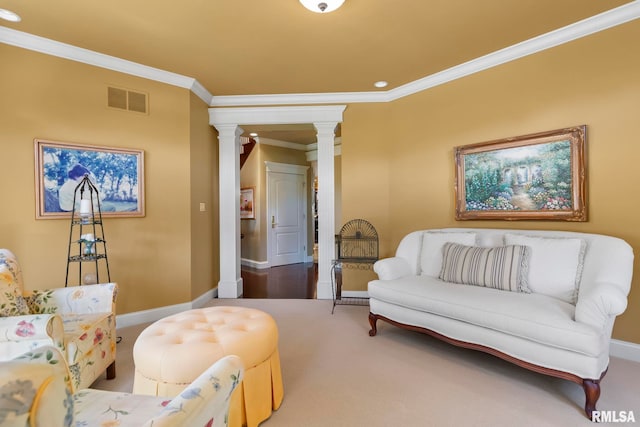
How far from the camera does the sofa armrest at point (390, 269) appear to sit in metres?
2.98

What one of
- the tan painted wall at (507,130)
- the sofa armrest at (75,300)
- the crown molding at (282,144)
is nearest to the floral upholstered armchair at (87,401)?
the sofa armrest at (75,300)

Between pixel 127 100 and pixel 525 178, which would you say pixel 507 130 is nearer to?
pixel 525 178

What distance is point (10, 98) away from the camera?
8.81ft

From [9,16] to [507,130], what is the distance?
14.7ft

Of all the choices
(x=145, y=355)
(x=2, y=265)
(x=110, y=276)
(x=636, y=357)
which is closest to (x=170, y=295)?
(x=110, y=276)

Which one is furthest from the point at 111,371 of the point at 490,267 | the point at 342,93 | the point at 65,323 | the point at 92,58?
the point at 342,93

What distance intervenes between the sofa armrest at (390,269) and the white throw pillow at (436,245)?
0.21 metres

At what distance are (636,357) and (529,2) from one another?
2.87m

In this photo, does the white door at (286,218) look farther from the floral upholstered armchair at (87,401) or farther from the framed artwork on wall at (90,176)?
the floral upholstered armchair at (87,401)

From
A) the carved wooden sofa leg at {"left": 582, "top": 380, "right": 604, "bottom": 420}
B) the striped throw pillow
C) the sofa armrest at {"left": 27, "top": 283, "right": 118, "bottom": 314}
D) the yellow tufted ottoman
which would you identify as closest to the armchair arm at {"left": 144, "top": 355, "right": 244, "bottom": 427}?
the yellow tufted ottoman

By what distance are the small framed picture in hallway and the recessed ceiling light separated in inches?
164

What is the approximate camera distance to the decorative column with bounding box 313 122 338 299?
4.23 metres

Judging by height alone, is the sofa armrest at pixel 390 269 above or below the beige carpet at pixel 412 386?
above

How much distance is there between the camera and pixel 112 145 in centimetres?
318
